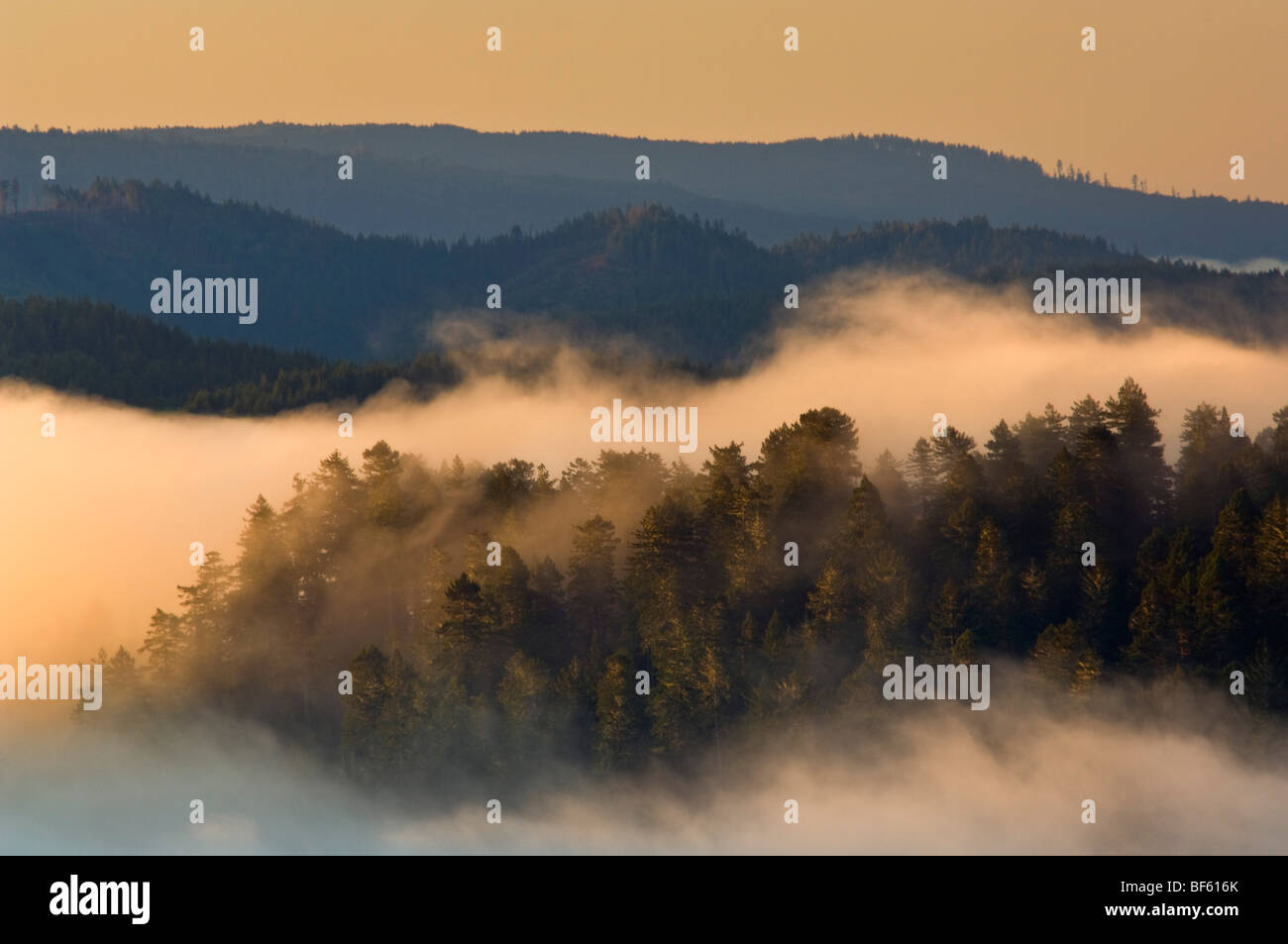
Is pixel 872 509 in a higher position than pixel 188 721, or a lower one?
higher

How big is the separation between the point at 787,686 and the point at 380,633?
34934 millimetres

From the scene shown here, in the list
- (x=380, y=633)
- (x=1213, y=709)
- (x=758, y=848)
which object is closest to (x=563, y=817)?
(x=758, y=848)

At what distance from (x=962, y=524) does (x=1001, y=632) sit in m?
7.01

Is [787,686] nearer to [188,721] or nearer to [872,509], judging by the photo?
[872,509]

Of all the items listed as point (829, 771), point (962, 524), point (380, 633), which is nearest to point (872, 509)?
point (962, 524)

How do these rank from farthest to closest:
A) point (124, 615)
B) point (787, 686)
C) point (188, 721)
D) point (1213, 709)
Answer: point (124, 615) → point (188, 721) → point (787, 686) → point (1213, 709)

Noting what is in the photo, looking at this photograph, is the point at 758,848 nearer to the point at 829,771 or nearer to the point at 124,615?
the point at 829,771

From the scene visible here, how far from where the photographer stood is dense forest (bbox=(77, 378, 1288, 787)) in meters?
118

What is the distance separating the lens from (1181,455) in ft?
423

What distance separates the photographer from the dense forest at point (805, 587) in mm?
118438

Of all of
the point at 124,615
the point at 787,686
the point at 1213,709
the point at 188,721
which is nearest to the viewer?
the point at 1213,709

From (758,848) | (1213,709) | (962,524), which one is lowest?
(758,848)

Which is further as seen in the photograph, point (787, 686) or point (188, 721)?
point (188, 721)

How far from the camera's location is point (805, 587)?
424 ft
